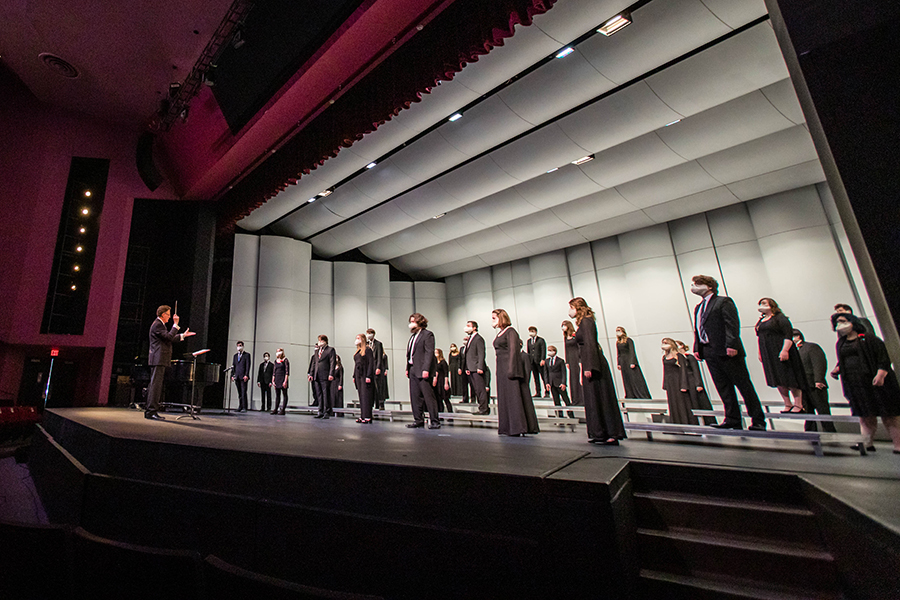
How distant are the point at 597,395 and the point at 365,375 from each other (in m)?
3.82

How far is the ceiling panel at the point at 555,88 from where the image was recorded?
6.05 meters

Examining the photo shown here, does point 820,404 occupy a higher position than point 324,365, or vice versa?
point 324,365

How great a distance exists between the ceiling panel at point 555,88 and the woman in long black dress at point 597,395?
160 inches

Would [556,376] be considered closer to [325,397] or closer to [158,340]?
[325,397]

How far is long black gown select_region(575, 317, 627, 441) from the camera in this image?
3.87 metres

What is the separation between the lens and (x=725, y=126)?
23.5ft

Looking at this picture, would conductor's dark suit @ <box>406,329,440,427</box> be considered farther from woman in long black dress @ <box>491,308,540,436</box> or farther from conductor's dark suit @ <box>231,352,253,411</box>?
conductor's dark suit @ <box>231,352,253,411</box>

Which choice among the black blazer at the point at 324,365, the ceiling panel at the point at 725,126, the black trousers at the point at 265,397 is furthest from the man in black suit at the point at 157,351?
the ceiling panel at the point at 725,126

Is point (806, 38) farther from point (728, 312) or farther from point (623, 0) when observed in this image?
point (623, 0)

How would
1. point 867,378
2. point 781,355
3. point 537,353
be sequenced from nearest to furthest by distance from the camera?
point 867,378 → point 781,355 → point 537,353

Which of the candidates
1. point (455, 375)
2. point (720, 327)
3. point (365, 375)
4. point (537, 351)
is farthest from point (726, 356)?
point (455, 375)

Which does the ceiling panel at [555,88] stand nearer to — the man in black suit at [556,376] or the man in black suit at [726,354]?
the man in black suit at [726,354]

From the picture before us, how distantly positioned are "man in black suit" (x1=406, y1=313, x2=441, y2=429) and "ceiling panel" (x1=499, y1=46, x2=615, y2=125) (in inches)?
152

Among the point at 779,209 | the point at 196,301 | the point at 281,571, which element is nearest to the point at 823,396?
the point at 779,209
